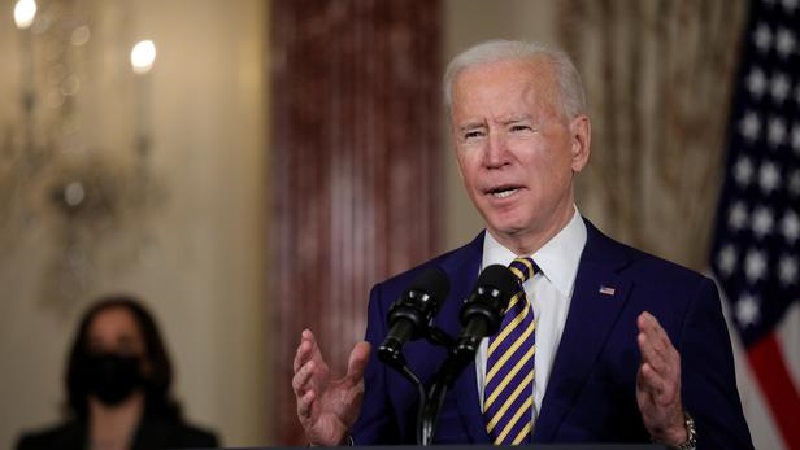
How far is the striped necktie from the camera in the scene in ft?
9.22

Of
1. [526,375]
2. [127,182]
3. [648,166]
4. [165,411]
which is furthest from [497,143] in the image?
[127,182]

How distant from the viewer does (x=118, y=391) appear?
5977 mm

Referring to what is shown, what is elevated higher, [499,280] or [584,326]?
[499,280]

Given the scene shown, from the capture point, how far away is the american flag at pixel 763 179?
628 cm

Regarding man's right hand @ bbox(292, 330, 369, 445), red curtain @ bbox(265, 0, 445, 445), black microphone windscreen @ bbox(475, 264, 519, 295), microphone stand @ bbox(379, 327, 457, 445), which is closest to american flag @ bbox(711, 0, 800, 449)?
red curtain @ bbox(265, 0, 445, 445)

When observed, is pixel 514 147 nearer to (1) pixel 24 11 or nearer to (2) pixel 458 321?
(2) pixel 458 321

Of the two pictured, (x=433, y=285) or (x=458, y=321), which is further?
(x=458, y=321)

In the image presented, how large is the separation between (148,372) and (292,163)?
1472 mm

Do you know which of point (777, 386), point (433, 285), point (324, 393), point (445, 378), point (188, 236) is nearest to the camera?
point (445, 378)

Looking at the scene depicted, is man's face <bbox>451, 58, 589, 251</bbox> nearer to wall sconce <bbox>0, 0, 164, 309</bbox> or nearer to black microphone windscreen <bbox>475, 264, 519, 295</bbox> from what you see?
black microphone windscreen <bbox>475, 264, 519, 295</bbox>

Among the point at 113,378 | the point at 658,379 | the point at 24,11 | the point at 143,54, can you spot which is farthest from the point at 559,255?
the point at 24,11

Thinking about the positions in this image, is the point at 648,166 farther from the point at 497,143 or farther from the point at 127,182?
the point at 497,143

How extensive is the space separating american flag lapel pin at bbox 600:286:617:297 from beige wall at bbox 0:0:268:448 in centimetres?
464

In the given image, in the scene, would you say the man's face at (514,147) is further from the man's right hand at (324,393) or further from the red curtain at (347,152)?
the red curtain at (347,152)
